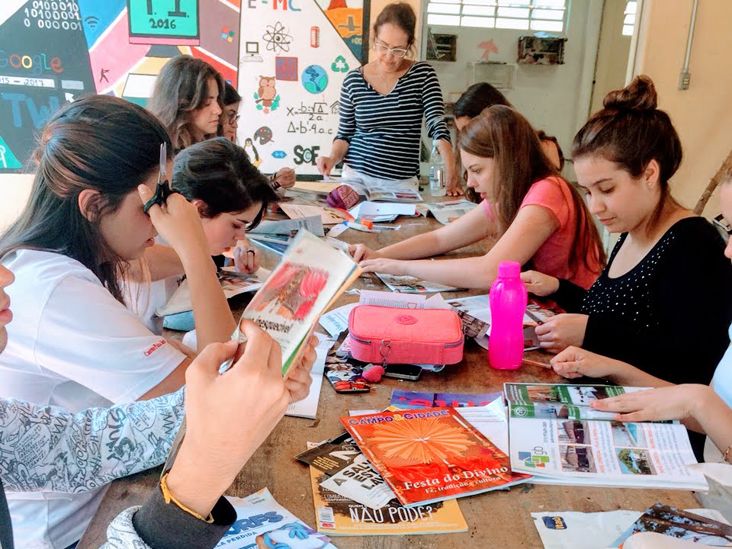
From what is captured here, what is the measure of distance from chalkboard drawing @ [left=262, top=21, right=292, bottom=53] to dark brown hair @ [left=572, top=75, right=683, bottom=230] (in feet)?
9.45

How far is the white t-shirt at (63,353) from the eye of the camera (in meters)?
1.02

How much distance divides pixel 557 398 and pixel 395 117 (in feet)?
7.54

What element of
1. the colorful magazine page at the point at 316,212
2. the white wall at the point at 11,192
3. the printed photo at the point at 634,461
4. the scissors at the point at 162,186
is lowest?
the white wall at the point at 11,192

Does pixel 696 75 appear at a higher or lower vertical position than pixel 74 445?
higher

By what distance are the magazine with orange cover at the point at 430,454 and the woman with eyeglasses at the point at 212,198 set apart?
0.75 metres

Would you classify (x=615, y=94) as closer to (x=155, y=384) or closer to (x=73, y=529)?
(x=155, y=384)

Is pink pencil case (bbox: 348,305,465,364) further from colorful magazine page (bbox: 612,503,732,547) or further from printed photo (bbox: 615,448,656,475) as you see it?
colorful magazine page (bbox: 612,503,732,547)

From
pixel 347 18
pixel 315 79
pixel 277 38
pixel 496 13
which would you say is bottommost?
pixel 315 79

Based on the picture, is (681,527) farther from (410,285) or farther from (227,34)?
(227,34)

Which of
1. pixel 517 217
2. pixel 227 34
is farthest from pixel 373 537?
pixel 227 34

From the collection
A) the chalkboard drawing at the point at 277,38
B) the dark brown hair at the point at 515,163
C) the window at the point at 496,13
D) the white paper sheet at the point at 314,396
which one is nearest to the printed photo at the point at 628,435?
the white paper sheet at the point at 314,396

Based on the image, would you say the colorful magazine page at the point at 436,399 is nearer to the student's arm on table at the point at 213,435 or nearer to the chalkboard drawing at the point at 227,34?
the student's arm on table at the point at 213,435

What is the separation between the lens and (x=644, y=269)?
1526 mm

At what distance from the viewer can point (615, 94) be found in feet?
5.25
